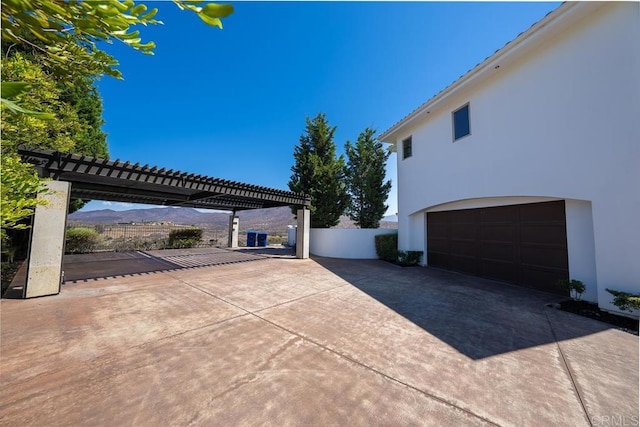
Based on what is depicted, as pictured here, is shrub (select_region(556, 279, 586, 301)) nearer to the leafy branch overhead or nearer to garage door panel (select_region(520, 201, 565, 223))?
garage door panel (select_region(520, 201, 565, 223))

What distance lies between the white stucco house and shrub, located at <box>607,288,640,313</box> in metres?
0.39

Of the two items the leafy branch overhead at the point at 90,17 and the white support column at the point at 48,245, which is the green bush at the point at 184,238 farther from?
the leafy branch overhead at the point at 90,17

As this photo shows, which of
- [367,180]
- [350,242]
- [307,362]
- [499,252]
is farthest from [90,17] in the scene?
[367,180]

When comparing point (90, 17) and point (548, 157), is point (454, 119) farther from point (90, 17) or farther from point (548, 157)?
point (90, 17)

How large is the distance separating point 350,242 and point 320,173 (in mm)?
4417

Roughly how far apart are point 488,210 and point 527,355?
5.73 metres

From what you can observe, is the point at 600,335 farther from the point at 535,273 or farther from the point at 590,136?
the point at 590,136

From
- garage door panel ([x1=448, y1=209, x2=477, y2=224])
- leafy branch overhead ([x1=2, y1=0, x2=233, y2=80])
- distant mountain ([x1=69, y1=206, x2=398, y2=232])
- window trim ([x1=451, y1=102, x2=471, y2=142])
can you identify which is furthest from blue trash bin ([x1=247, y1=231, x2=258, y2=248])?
leafy branch overhead ([x1=2, y1=0, x2=233, y2=80])

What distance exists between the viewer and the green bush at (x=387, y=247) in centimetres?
1158

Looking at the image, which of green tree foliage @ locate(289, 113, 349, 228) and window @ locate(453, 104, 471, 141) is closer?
window @ locate(453, 104, 471, 141)

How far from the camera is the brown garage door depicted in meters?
6.27

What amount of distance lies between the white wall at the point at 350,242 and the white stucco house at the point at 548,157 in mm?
3634

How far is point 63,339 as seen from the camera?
3.50 m

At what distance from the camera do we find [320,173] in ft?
46.1
